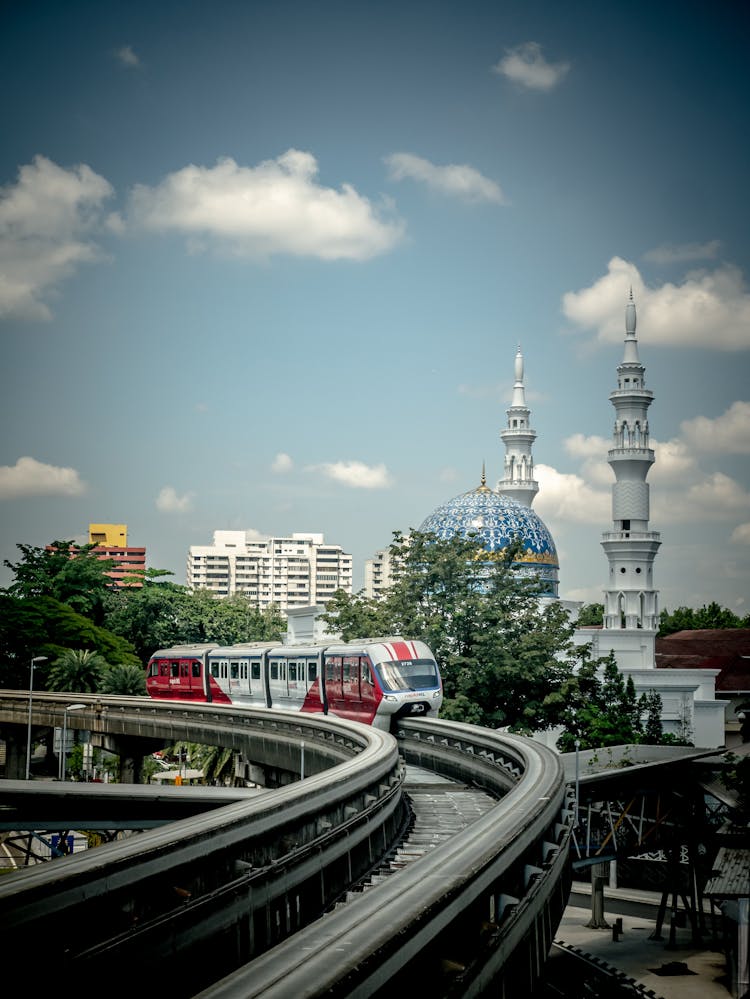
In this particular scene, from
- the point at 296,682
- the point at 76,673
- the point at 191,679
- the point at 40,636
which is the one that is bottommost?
the point at 76,673

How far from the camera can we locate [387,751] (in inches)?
Result: 950

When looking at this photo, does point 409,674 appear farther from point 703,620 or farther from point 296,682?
point 703,620

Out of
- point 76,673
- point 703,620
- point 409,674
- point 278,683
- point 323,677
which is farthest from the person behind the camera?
point 703,620

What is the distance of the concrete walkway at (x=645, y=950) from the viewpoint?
3270 centimetres

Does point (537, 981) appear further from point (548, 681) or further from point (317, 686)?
point (548, 681)

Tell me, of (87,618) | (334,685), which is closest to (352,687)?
(334,685)

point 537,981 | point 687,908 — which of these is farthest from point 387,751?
point 687,908

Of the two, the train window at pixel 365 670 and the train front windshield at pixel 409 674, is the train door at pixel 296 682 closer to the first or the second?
the train window at pixel 365 670

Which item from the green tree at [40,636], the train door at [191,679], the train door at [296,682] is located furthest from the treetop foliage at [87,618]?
the train door at [296,682]

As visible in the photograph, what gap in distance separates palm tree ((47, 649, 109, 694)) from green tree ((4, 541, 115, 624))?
42.3ft

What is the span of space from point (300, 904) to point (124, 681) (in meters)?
53.0

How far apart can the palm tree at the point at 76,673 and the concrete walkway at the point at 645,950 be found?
108 ft

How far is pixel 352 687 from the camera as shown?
117 feet

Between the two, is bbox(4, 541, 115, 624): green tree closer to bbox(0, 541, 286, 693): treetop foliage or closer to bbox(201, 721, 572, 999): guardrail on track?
bbox(0, 541, 286, 693): treetop foliage
